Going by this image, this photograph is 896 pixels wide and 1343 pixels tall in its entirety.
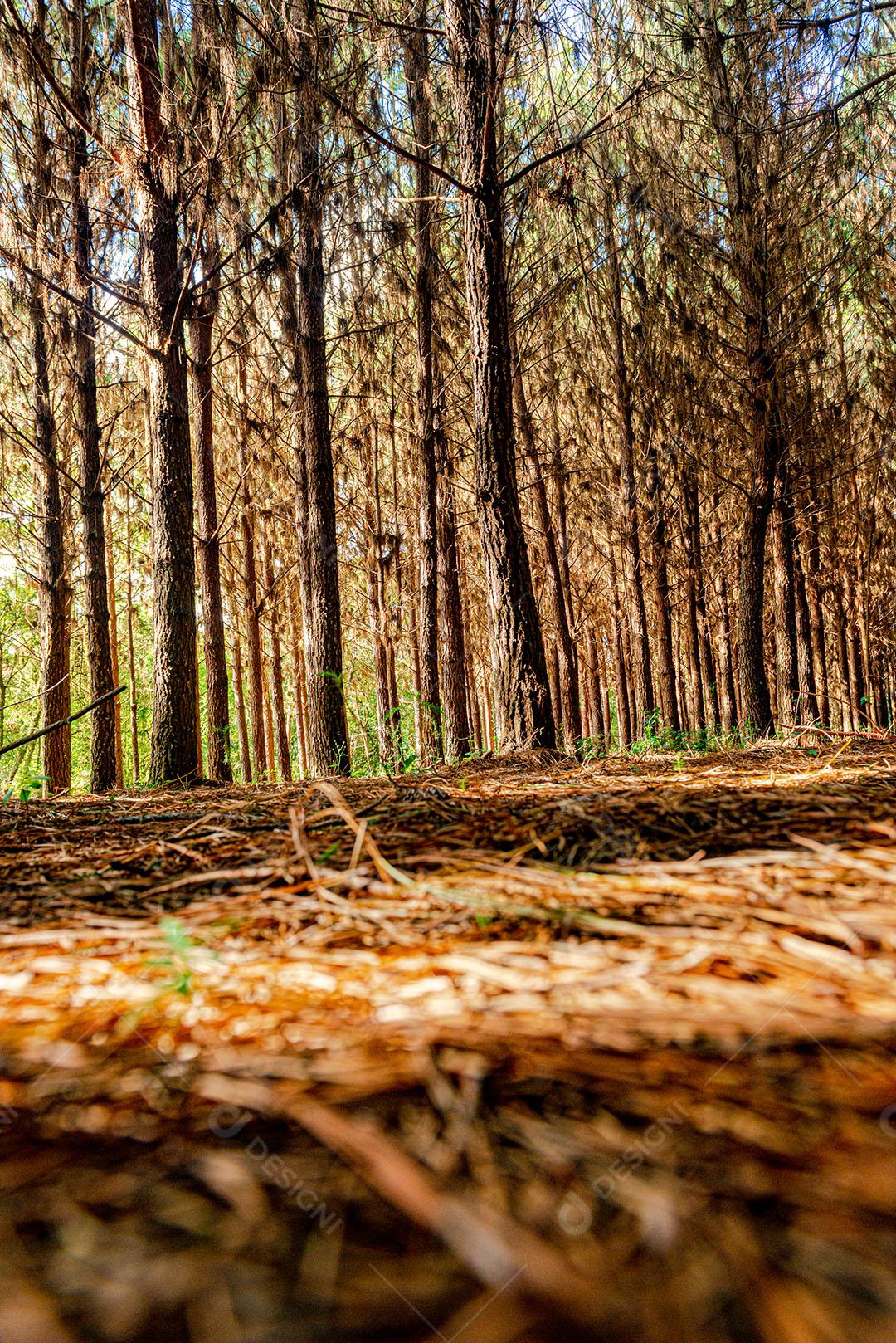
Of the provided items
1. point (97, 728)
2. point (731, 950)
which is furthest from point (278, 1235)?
point (97, 728)

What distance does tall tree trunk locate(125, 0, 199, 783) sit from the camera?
16.6 ft

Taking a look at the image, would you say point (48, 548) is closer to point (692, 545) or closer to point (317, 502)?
point (317, 502)

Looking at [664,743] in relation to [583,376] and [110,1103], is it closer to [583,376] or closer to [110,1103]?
[583,376]

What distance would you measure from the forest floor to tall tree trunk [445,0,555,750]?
2625 mm

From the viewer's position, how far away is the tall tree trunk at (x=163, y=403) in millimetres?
5051

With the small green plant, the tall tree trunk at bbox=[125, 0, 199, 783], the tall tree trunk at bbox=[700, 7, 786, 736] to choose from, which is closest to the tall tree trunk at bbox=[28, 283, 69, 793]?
the tall tree trunk at bbox=[125, 0, 199, 783]

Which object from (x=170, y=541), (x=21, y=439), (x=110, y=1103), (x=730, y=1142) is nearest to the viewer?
(x=730, y=1142)

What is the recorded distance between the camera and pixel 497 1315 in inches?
16.8

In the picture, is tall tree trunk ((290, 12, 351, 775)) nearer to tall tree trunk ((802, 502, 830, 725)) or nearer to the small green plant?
the small green plant

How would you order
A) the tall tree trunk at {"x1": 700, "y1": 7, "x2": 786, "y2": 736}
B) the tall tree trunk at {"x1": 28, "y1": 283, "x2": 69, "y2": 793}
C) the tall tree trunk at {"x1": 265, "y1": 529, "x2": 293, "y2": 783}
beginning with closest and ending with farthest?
1. the tall tree trunk at {"x1": 700, "y1": 7, "x2": 786, "y2": 736}
2. the tall tree trunk at {"x1": 28, "y1": 283, "x2": 69, "y2": 793}
3. the tall tree trunk at {"x1": 265, "y1": 529, "x2": 293, "y2": 783}

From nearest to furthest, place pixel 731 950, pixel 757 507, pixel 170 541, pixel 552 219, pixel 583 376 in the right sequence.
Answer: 1. pixel 731 950
2. pixel 170 541
3. pixel 757 507
4. pixel 552 219
5. pixel 583 376

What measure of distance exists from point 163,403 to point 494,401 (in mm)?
2494

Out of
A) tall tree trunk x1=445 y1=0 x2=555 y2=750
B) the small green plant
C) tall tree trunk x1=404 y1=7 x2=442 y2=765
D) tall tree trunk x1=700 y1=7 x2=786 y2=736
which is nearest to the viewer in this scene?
the small green plant

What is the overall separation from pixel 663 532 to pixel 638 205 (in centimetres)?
518
